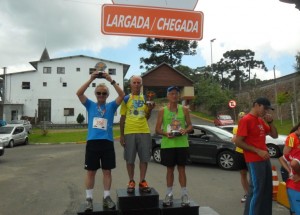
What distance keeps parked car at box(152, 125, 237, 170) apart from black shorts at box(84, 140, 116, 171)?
25.0 feet

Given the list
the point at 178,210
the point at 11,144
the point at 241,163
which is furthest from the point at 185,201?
the point at 11,144

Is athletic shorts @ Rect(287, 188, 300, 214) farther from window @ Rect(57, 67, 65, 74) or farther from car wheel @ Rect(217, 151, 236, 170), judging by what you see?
window @ Rect(57, 67, 65, 74)

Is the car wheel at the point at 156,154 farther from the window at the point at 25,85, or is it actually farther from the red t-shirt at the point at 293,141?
the window at the point at 25,85

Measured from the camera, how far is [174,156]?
5.32 metres

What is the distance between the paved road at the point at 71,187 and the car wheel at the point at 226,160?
255 millimetres

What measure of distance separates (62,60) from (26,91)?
675cm

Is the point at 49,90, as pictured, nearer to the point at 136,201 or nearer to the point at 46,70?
the point at 46,70

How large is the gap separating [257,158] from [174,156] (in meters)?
1.35

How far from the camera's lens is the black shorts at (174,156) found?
5.28 metres

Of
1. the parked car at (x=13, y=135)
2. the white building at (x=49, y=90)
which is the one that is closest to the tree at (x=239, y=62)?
the white building at (x=49, y=90)

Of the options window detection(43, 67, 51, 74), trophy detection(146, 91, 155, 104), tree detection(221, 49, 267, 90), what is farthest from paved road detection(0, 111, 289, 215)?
tree detection(221, 49, 267, 90)

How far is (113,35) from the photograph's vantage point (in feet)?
9.73

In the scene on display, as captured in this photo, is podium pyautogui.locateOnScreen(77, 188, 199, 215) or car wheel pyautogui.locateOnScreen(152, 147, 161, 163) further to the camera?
car wheel pyautogui.locateOnScreen(152, 147, 161, 163)

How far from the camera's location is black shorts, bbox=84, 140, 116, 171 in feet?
16.4
